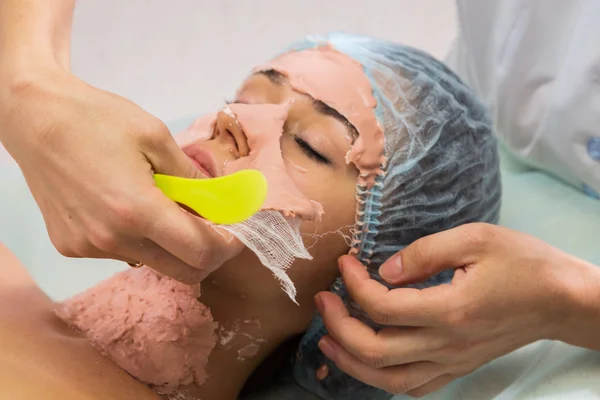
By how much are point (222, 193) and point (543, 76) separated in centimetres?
102

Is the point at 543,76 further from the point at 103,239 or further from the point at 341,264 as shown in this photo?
the point at 103,239

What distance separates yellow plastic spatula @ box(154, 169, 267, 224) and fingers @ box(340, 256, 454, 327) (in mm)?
311

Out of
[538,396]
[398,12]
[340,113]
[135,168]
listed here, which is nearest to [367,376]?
[538,396]

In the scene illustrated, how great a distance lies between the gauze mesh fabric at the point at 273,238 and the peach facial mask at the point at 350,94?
0.21 meters

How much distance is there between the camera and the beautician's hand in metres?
0.90

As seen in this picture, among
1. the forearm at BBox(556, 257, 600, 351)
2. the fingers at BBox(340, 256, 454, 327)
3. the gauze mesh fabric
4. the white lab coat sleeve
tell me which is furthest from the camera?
the white lab coat sleeve

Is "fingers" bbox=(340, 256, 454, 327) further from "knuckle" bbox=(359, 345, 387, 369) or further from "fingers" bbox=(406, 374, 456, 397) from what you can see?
"fingers" bbox=(406, 374, 456, 397)

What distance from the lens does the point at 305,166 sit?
3.21ft

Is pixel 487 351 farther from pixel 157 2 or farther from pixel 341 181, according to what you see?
pixel 157 2

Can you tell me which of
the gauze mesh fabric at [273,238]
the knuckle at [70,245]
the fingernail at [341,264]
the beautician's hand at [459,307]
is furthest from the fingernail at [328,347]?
the knuckle at [70,245]

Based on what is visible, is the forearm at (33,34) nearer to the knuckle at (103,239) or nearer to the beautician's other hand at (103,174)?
the beautician's other hand at (103,174)

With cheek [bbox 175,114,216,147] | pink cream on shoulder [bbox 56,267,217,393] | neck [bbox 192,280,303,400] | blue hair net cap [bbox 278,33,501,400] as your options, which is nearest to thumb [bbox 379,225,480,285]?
blue hair net cap [bbox 278,33,501,400]

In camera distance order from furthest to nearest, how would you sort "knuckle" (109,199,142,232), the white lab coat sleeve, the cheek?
1. the white lab coat sleeve
2. the cheek
3. "knuckle" (109,199,142,232)

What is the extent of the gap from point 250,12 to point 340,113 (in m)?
1.52
